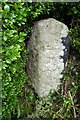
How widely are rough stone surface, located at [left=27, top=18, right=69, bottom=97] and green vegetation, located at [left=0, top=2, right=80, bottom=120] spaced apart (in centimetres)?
9

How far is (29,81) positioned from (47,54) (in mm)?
477

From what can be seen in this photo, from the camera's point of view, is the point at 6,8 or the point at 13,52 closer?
the point at 6,8

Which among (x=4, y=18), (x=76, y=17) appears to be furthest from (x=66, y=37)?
(x=4, y=18)

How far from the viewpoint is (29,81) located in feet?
13.2

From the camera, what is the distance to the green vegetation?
319 cm

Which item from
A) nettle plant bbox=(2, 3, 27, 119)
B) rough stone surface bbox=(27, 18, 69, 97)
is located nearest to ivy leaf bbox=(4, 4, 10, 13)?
nettle plant bbox=(2, 3, 27, 119)

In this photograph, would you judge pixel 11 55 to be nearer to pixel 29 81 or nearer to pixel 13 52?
pixel 13 52

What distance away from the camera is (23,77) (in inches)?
148

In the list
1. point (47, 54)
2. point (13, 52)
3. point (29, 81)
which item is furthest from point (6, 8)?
point (29, 81)

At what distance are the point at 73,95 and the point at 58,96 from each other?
194mm

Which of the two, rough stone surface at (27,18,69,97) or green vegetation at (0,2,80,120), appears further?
rough stone surface at (27,18,69,97)

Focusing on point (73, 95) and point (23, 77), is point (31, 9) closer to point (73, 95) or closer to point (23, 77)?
point (23, 77)

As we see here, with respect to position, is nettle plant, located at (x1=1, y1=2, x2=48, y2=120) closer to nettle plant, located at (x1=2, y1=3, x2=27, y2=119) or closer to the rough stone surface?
nettle plant, located at (x1=2, y1=3, x2=27, y2=119)

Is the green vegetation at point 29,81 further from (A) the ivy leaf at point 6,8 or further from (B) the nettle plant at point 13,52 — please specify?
(A) the ivy leaf at point 6,8
